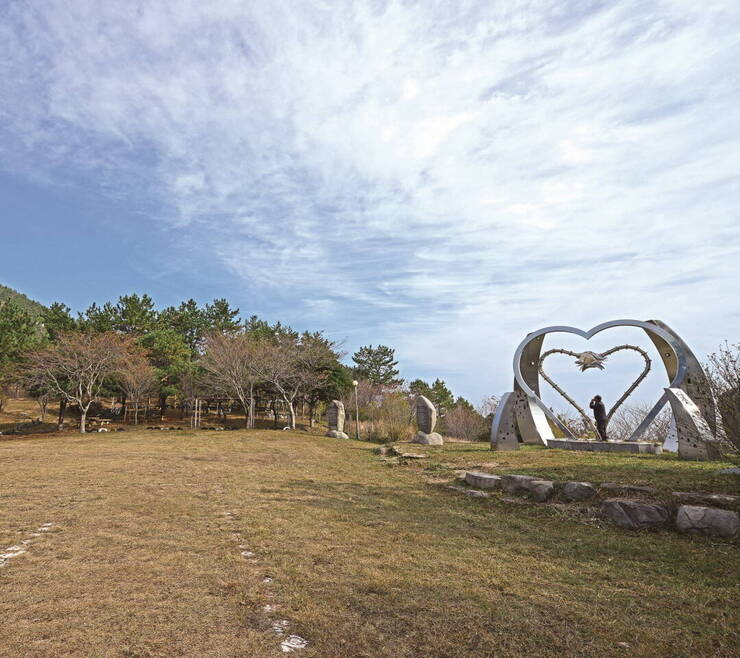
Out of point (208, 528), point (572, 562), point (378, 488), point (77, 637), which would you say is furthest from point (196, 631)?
point (378, 488)

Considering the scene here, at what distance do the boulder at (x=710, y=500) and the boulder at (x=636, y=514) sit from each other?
1.94ft

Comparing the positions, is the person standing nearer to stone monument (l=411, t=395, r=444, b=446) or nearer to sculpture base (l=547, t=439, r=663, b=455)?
sculpture base (l=547, t=439, r=663, b=455)

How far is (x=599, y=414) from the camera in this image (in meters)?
15.4

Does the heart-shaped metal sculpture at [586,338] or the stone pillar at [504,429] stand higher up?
the heart-shaped metal sculpture at [586,338]

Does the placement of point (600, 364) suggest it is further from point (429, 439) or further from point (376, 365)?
point (376, 365)

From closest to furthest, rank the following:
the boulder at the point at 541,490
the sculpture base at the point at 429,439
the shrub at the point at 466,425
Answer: the boulder at the point at 541,490 → the sculpture base at the point at 429,439 → the shrub at the point at 466,425

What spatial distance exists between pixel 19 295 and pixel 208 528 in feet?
279

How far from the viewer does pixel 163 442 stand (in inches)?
720

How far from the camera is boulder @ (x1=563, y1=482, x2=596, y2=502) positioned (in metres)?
7.06

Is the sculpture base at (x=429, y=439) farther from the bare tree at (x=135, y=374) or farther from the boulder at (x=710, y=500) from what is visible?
the bare tree at (x=135, y=374)

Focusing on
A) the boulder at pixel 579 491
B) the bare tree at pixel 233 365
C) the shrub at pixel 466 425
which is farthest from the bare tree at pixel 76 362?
the boulder at pixel 579 491

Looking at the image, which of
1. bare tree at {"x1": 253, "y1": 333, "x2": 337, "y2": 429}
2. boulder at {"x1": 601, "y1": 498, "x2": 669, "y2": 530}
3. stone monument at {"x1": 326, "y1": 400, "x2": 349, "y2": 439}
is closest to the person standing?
boulder at {"x1": 601, "y1": 498, "x2": 669, "y2": 530}

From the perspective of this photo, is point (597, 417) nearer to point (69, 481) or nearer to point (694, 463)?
point (694, 463)

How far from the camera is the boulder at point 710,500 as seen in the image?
584cm
